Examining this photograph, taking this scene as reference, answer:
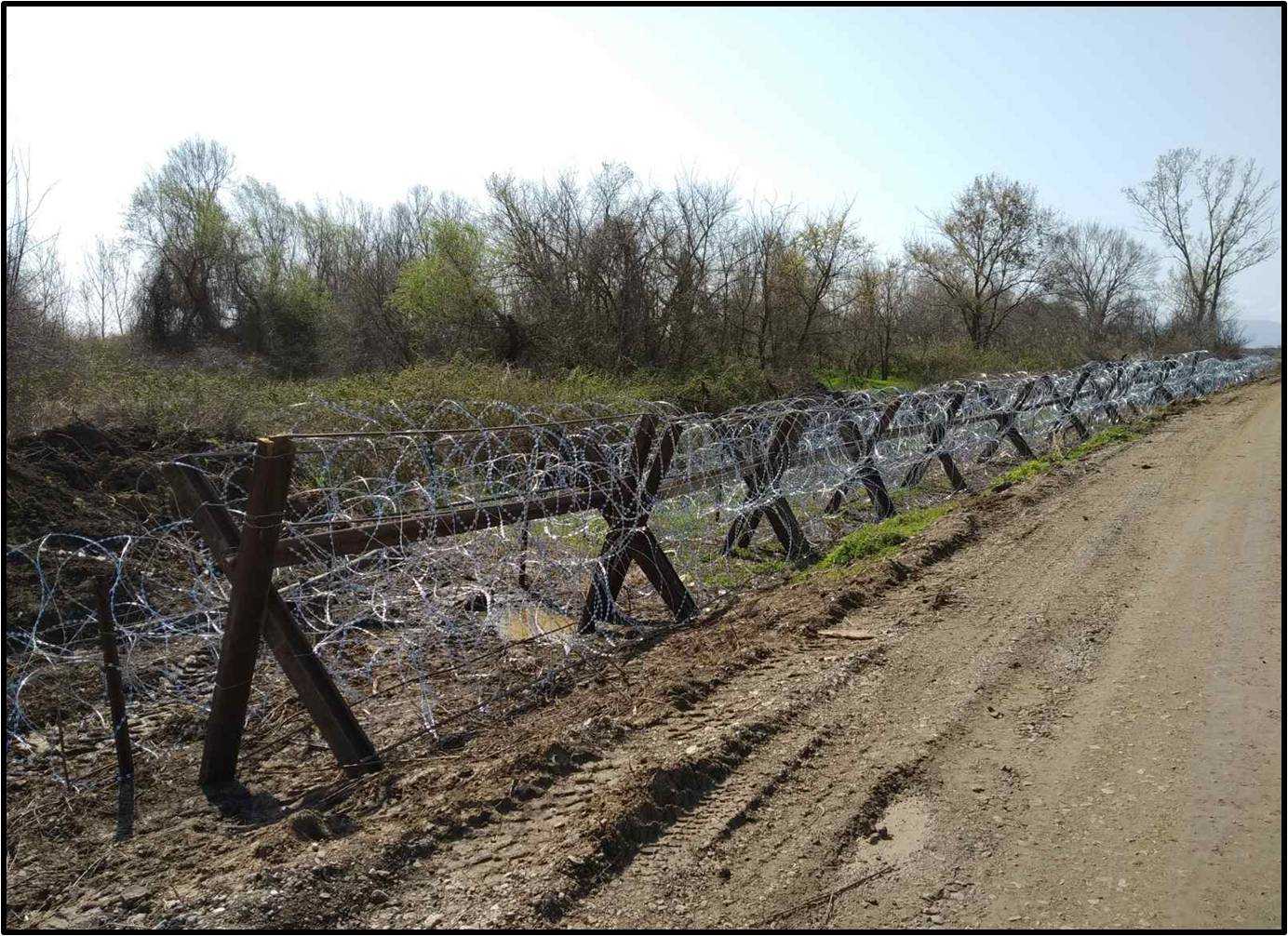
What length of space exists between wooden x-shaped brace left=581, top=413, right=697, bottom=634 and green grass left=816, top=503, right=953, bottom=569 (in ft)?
6.79

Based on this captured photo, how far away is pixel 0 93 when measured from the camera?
5.01m

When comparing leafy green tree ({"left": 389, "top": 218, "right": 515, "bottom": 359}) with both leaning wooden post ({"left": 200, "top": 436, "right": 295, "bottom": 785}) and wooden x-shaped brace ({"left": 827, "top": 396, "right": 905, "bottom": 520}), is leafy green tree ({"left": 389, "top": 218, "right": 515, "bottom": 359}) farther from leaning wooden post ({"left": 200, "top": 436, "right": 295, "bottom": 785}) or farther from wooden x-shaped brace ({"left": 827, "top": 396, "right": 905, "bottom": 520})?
leaning wooden post ({"left": 200, "top": 436, "right": 295, "bottom": 785})

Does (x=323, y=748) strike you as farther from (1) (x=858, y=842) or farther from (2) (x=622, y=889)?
(1) (x=858, y=842)

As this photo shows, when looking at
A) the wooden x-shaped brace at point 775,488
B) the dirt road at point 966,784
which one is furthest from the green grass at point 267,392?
the dirt road at point 966,784

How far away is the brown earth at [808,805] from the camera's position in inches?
116

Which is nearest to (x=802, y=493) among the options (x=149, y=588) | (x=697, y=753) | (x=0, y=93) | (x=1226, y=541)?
(x=1226, y=541)

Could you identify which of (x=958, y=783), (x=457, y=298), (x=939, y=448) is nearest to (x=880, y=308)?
(x=457, y=298)

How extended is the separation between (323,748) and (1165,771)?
3.99m

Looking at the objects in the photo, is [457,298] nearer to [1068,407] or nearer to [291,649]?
[1068,407]

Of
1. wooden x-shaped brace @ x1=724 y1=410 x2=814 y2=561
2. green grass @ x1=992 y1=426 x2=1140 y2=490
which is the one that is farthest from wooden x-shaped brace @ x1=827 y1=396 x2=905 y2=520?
green grass @ x1=992 y1=426 x2=1140 y2=490

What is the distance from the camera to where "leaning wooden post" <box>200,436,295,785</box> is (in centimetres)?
382

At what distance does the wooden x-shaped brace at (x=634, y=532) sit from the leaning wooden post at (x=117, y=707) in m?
2.96

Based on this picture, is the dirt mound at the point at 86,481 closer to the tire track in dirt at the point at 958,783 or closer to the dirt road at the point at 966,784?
the dirt road at the point at 966,784

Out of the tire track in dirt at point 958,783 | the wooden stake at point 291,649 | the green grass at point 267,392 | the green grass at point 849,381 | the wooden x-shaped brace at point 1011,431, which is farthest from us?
A: the green grass at point 849,381
